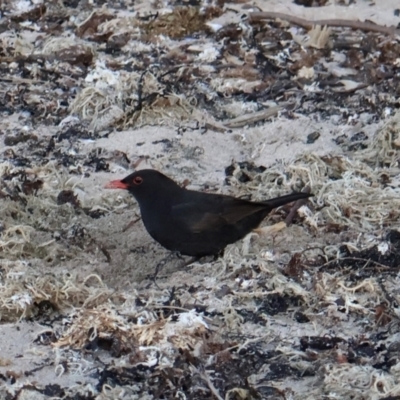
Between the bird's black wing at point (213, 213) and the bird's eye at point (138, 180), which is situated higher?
the bird's eye at point (138, 180)

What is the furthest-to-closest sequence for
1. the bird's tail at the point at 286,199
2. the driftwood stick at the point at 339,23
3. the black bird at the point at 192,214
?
the driftwood stick at the point at 339,23 → the bird's tail at the point at 286,199 → the black bird at the point at 192,214

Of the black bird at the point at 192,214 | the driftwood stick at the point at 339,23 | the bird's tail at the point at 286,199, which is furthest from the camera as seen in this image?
the driftwood stick at the point at 339,23

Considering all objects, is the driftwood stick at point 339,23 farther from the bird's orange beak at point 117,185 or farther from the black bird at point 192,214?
the bird's orange beak at point 117,185

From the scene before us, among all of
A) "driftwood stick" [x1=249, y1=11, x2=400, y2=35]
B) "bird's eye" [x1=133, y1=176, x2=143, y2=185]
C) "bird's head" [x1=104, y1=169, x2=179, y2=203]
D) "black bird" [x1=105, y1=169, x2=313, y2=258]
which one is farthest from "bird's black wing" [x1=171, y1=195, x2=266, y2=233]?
"driftwood stick" [x1=249, y1=11, x2=400, y2=35]

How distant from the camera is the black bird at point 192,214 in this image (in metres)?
5.90

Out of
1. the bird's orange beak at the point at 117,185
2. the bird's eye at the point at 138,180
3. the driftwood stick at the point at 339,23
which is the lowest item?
the driftwood stick at the point at 339,23

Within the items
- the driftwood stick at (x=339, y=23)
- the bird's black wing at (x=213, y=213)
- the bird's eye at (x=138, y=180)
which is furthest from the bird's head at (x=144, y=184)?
the driftwood stick at (x=339, y=23)

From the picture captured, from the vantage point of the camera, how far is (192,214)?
5.97 m

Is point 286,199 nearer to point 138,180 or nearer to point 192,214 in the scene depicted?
point 192,214

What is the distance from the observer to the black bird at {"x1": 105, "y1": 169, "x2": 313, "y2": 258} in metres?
5.90

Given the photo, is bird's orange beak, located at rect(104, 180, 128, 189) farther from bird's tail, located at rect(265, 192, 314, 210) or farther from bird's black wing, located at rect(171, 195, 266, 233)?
bird's tail, located at rect(265, 192, 314, 210)

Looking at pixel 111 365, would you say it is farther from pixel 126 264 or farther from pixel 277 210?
pixel 277 210

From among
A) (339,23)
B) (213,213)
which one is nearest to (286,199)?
(213,213)

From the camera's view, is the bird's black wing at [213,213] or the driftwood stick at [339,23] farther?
the driftwood stick at [339,23]
